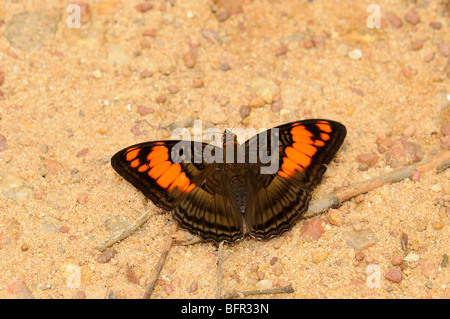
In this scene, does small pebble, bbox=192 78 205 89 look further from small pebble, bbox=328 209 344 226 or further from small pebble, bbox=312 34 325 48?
small pebble, bbox=328 209 344 226

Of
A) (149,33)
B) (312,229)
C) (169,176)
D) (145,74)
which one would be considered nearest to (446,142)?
(312,229)

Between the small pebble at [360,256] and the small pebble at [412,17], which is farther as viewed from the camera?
the small pebble at [412,17]

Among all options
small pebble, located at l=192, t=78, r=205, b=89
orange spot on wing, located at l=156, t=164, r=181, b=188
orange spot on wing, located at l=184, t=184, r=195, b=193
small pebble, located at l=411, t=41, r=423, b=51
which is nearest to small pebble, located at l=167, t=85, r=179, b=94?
small pebble, located at l=192, t=78, r=205, b=89

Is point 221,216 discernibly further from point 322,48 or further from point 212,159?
point 322,48

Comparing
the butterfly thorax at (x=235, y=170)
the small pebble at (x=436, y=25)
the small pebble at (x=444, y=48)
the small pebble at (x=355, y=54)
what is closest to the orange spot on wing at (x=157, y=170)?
the butterfly thorax at (x=235, y=170)

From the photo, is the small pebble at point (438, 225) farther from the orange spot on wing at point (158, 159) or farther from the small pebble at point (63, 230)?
the small pebble at point (63, 230)

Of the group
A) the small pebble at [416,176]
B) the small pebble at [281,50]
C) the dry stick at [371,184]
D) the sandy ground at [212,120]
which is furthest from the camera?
the small pebble at [281,50]
